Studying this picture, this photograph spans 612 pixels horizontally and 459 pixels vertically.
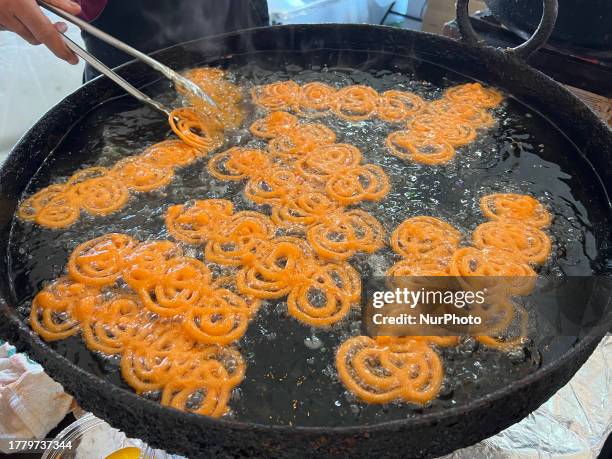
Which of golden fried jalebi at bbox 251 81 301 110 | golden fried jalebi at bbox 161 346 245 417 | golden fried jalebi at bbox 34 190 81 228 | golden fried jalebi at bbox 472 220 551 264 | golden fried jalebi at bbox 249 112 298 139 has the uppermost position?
golden fried jalebi at bbox 251 81 301 110

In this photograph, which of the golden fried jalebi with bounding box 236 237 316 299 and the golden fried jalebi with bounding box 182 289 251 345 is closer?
the golden fried jalebi with bounding box 182 289 251 345

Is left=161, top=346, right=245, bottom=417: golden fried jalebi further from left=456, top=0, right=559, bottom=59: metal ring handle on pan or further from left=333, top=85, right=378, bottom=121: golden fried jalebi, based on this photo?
left=456, top=0, right=559, bottom=59: metal ring handle on pan

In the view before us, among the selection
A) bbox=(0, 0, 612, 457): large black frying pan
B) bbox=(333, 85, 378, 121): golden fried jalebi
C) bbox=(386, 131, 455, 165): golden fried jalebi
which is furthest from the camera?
bbox=(333, 85, 378, 121): golden fried jalebi

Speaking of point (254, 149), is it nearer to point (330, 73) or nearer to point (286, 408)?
point (330, 73)

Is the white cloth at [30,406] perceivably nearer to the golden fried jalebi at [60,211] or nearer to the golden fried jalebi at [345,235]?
the golden fried jalebi at [60,211]

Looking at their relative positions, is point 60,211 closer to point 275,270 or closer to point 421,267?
point 275,270

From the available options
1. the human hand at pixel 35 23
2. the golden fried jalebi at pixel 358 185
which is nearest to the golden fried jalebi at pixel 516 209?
the golden fried jalebi at pixel 358 185

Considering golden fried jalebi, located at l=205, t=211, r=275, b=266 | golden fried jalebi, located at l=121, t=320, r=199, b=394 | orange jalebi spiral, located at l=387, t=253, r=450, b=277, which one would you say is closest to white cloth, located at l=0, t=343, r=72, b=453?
golden fried jalebi, located at l=121, t=320, r=199, b=394
